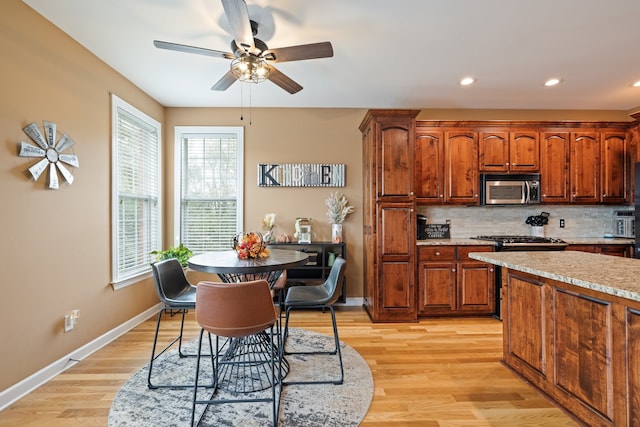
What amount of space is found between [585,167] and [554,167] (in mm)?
408

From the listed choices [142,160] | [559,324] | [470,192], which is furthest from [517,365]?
[142,160]

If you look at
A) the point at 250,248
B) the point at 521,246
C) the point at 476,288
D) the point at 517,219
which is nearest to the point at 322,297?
the point at 250,248

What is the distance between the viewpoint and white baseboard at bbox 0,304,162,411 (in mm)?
1977

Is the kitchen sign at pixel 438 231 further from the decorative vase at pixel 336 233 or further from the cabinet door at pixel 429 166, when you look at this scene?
the decorative vase at pixel 336 233

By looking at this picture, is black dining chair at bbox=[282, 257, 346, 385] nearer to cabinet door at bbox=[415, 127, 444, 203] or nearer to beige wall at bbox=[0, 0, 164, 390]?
beige wall at bbox=[0, 0, 164, 390]

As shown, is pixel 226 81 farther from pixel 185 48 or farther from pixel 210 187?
pixel 210 187

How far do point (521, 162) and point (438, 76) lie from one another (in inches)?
66.7

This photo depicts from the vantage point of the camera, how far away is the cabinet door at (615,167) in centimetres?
391

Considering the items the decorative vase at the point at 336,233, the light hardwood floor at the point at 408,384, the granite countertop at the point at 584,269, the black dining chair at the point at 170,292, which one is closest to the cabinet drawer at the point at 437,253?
the light hardwood floor at the point at 408,384

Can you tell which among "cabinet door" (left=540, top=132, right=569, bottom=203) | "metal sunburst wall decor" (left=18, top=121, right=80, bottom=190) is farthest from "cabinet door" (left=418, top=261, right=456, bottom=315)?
"metal sunburst wall decor" (left=18, top=121, right=80, bottom=190)

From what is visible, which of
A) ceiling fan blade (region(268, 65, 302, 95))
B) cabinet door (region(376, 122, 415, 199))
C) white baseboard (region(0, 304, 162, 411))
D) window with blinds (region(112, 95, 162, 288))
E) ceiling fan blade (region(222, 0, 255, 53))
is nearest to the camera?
ceiling fan blade (region(222, 0, 255, 53))

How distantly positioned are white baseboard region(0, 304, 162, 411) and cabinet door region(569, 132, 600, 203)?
5.57 meters

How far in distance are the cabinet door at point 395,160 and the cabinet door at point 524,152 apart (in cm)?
145

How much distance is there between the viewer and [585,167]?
12.9 feet
